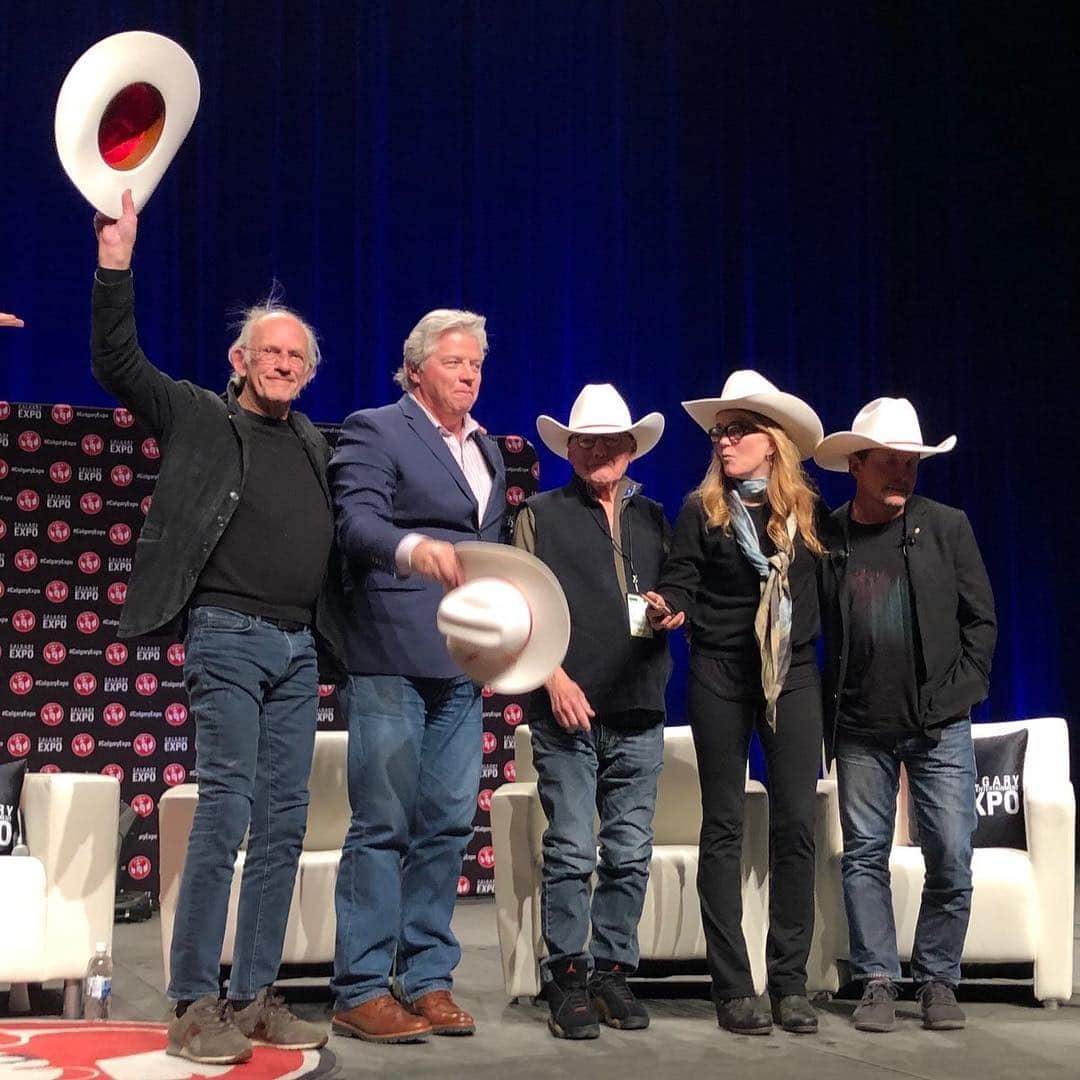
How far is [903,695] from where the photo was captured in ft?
11.6

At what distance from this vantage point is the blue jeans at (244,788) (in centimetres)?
296

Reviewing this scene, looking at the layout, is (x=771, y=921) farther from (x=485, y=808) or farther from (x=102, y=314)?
(x=485, y=808)

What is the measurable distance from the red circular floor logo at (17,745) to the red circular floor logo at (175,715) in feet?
1.84

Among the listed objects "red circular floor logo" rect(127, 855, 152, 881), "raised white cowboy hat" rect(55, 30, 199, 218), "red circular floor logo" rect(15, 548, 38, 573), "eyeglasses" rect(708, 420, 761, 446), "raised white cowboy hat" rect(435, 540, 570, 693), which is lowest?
"red circular floor logo" rect(127, 855, 152, 881)

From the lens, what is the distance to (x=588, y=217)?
25.8 ft

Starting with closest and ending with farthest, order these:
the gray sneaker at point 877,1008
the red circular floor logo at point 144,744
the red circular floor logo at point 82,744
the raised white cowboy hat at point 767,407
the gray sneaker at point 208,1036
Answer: the gray sneaker at point 208,1036, the gray sneaker at point 877,1008, the raised white cowboy hat at point 767,407, the red circular floor logo at point 82,744, the red circular floor logo at point 144,744

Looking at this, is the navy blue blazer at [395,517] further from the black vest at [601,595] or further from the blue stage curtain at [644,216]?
the blue stage curtain at [644,216]

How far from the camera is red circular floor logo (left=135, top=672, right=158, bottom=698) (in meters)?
6.04

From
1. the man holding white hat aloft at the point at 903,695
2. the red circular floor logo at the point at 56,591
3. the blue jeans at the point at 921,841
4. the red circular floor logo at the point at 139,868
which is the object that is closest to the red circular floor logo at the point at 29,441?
the red circular floor logo at the point at 56,591

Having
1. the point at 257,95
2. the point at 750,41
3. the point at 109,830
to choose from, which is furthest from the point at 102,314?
the point at 750,41

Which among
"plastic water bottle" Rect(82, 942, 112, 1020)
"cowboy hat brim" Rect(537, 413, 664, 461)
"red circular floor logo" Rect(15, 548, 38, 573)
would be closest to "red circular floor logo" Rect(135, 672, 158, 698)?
"red circular floor logo" Rect(15, 548, 38, 573)

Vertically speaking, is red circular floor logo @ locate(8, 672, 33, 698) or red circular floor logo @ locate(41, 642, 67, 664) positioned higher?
red circular floor logo @ locate(41, 642, 67, 664)

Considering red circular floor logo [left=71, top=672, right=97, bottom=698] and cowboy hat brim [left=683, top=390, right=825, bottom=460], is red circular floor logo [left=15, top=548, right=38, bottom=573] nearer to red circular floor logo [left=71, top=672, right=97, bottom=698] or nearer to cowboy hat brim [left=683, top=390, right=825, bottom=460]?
red circular floor logo [left=71, top=672, right=97, bottom=698]

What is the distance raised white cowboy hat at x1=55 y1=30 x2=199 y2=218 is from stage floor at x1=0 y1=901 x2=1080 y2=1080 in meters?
1.84
